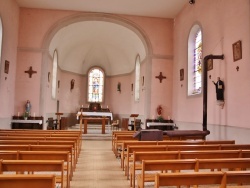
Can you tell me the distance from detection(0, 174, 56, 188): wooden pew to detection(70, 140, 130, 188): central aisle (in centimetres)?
228

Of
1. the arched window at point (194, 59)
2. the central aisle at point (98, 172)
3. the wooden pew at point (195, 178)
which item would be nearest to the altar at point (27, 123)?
the central aisle at point (98, 172)

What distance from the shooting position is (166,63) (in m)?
12.0

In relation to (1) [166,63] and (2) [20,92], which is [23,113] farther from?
(1) [166,63]

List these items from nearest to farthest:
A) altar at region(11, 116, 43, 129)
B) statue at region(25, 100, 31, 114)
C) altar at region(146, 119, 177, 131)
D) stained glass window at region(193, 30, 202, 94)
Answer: stained glass window at region(193, 30, 202, 94), altar at region(11, 116, 43, 129), statue at region(25, 100, 31, 114), altar at region(146, 119, 177, 131)

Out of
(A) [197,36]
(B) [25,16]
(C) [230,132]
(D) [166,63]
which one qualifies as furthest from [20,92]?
(C) [230,132]

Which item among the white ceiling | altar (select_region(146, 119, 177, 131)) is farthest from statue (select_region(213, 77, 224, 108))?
the white ceiling

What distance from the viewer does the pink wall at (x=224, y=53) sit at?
253 inches

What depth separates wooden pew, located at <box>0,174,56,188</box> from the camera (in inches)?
77.0

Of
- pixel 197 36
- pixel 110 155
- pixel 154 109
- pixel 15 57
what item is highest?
pixel 197 36

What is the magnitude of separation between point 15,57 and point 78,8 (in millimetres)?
3389

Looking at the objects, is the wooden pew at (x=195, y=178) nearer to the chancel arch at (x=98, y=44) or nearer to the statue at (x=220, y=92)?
the statue at (x=220, y=92)

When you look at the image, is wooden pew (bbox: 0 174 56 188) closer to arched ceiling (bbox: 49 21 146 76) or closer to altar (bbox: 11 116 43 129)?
altar (bbox: 11 116 43 129)

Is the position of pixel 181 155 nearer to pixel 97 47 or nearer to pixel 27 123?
pixel 27 123

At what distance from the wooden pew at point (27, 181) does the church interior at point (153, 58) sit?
4181 mm
